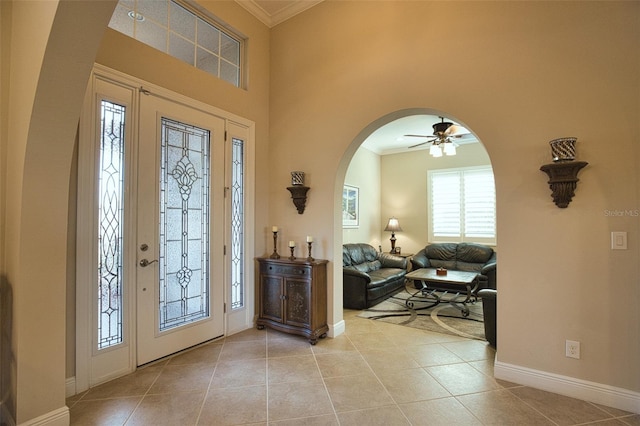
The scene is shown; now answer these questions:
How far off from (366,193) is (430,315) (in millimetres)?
3313

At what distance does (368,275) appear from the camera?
15.5ft

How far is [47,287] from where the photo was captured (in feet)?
6.08

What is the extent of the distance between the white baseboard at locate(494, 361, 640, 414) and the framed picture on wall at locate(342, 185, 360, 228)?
395 centimetres

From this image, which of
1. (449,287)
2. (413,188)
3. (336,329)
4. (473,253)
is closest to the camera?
(336,329)

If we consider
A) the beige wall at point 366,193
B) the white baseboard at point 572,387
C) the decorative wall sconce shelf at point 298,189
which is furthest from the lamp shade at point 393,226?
the white baseboard at point 572,387

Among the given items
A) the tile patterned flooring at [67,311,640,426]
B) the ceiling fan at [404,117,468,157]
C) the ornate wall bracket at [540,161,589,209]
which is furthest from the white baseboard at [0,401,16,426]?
the ceiling fan at [404,117,468,157]

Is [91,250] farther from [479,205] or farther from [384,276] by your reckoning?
[479,205]

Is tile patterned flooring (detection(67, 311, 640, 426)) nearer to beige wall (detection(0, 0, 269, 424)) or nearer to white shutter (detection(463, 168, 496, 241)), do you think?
beige wall (detection(0, 0, 269, 424))

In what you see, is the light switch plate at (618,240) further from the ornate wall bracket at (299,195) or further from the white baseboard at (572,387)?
the ornate wall bracket at (299,195)

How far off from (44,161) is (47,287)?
781mm

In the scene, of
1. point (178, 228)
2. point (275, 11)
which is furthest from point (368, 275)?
point (275, 11)

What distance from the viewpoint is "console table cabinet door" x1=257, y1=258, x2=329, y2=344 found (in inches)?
126

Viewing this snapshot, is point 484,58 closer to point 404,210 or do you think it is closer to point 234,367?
point 234,367

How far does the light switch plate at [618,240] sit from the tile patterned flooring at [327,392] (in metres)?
1.13
